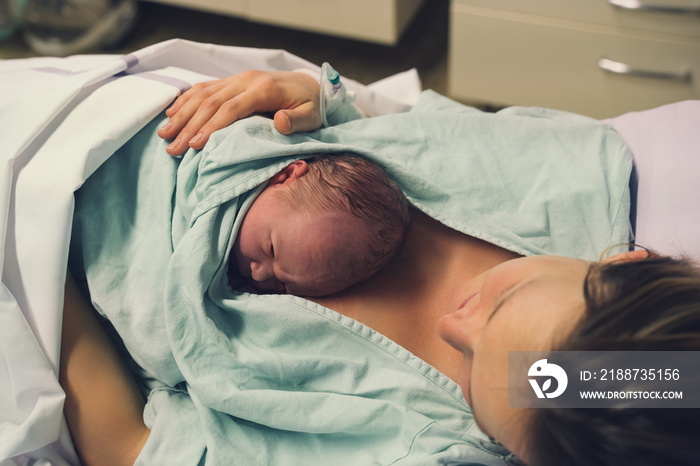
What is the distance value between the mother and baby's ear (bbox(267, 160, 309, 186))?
0.06 metres

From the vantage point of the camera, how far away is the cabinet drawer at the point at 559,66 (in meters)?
1.50

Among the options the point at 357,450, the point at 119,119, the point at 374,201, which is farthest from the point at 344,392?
the point at 119,119

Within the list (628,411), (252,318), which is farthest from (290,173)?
(628,411)

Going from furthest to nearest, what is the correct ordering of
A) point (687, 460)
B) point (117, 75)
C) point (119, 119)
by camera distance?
point (117, 75)
point (119, 119)
point (687, 460)

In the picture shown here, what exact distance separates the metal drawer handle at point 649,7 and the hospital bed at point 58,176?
1.51 feet

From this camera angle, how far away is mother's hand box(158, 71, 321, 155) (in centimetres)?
89

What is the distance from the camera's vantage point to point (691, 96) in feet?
4.93

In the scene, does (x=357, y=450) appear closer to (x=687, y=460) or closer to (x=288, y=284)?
(x=288, y=284)

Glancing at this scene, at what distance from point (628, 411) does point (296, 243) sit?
17.6 inches

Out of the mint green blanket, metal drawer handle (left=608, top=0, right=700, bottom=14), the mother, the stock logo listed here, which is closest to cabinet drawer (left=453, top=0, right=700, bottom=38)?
metal drawer handle (left=608, top=0, right=700, bottom=14)

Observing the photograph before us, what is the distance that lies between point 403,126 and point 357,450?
0.51 m

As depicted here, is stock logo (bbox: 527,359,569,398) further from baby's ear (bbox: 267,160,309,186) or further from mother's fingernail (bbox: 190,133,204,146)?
mother's fingernail (bbox: 190,133,204,146)

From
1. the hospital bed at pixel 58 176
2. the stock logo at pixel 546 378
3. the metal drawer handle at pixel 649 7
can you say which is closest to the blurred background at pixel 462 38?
the metal drawer handle at pixel 649 7

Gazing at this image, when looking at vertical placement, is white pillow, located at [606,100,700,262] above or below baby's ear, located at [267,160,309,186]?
below
